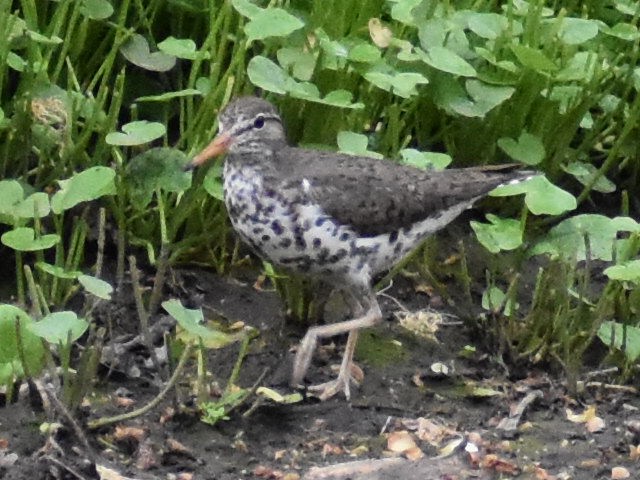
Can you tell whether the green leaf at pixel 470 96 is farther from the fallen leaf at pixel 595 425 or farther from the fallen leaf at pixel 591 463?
the fallen leaf at pixel 591 463

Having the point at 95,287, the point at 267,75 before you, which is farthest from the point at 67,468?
the point at 267,75

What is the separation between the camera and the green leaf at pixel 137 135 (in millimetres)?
4289

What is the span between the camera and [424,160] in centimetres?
464

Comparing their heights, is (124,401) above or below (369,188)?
below

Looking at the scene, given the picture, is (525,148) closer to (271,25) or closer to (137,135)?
(271,25)

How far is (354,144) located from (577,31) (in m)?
1.00

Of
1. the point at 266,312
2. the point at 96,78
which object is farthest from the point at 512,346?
the point at 96,78

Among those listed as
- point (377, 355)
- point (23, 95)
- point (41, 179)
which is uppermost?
point (23, 95)

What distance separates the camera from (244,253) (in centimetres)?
492

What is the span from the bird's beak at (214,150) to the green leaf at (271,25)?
353 millimetres

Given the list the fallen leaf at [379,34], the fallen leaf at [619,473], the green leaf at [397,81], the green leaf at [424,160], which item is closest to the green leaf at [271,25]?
the green leaf at [397,81]

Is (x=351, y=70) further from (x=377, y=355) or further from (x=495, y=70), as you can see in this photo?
(x=377, y=355)

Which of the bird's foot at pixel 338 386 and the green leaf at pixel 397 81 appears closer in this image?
the bird's foot at pixel 338 386

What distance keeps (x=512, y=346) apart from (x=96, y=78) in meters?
1.64
